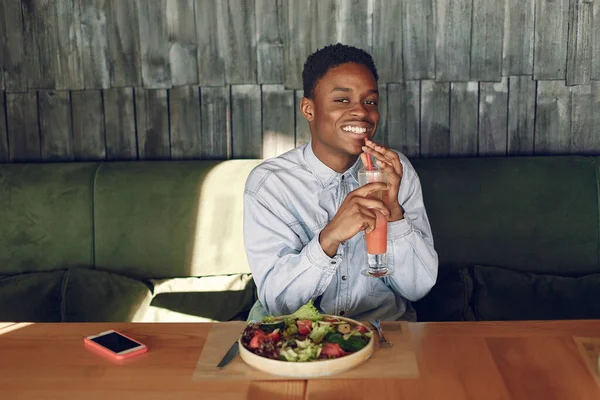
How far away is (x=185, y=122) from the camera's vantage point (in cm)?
339

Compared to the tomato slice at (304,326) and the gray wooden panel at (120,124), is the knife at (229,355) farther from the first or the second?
the gray wooden panel at (120,124)

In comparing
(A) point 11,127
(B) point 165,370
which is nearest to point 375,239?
(B) point 165,370

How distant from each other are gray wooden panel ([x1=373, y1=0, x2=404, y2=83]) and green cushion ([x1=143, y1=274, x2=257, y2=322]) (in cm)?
130

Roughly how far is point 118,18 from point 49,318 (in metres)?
1.59

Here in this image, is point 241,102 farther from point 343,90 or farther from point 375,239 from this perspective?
point 375,239

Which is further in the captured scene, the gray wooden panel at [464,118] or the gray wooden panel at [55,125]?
the gray wooden panel at [55,125]

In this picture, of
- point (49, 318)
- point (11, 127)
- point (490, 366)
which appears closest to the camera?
point (490, 366)

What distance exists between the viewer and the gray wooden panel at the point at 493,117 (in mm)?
3281

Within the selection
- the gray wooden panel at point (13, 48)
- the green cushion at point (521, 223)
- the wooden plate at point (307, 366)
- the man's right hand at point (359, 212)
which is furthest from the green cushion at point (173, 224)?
the wooden plate at point (307, 366)

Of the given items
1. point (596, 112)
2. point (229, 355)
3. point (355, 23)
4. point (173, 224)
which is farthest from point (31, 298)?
point (596, 112)

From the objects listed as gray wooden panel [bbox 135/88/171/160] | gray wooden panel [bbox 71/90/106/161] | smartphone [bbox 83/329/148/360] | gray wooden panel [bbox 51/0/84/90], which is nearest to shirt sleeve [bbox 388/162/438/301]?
smartphone [bbox 83/329/148/360]

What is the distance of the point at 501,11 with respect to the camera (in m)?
3.21

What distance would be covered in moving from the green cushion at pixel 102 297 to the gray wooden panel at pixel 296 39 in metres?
1.32

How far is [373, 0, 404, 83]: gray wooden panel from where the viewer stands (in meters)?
3.23
